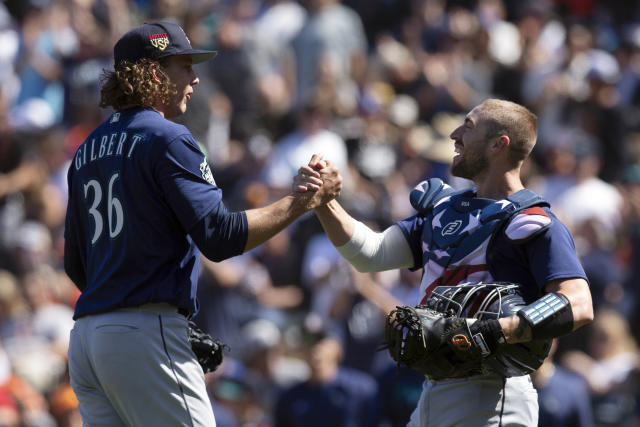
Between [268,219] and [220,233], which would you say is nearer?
[220,233]

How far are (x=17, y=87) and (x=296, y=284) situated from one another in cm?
458

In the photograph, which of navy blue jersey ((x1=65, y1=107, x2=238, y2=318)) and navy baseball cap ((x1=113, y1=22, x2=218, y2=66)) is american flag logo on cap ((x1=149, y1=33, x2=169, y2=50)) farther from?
navy blue jersey ((x1=65, y1=107, x2=238, y2=318))

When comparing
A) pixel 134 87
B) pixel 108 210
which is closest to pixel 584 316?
pixel 108 210

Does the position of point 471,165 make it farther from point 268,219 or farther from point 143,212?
point 143,212

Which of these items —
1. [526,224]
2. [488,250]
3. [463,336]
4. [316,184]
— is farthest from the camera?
[316,184]

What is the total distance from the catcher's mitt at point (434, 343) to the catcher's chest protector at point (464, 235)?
0.30 metres

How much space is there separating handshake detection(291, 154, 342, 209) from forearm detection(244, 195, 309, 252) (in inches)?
3.1

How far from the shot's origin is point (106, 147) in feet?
13.2

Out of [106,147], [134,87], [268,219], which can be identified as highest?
[134,87]

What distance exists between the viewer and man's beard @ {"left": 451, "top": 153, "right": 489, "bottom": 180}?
443cm

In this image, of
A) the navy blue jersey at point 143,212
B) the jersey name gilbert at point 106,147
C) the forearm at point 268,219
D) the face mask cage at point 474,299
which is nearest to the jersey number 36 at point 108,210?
the navy blue jersey at point 143,212

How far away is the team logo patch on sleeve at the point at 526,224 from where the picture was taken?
403 centimetres

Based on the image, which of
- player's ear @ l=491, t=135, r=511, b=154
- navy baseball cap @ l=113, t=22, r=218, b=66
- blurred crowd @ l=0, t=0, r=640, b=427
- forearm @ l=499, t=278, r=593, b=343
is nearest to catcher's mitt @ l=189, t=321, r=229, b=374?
navy baseball cap @ l=113, t=22, r=218, b=66

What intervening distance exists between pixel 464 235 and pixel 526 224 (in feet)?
0.95
